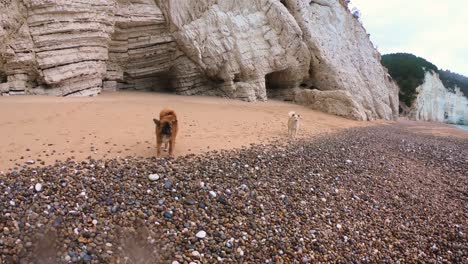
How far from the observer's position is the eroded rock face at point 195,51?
8.64 m

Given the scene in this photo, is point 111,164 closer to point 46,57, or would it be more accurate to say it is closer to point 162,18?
point 46,57

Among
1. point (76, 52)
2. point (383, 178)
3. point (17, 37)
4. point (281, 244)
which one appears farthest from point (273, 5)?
point (281, 244)

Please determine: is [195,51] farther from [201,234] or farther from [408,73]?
[408,73]

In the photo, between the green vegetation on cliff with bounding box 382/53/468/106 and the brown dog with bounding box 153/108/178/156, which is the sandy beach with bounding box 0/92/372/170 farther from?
the green vegetation on cliff with bounding box 382/53/468/106

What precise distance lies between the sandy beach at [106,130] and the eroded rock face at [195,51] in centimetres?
185

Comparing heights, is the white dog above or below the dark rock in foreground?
above

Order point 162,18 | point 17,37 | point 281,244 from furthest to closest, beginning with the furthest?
point 162,18, point 17,37, point 281,244

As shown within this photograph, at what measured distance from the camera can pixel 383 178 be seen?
16.8 ft

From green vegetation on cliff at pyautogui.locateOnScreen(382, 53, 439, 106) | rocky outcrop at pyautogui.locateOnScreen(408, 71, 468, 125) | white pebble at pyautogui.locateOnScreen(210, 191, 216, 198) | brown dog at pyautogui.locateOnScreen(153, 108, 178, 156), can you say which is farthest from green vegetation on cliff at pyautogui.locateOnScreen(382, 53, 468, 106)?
white pebble at pyautogui.locateOnScreen(210, 191, 216, 198)

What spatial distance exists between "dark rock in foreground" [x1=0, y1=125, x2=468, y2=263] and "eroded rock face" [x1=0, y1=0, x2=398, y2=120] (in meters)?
6.38

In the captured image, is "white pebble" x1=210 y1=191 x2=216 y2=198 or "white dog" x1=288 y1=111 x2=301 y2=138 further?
"white dog" x1=288 y1=111 x2=301 y2=138

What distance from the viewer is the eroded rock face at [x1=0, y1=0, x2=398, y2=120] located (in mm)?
8641

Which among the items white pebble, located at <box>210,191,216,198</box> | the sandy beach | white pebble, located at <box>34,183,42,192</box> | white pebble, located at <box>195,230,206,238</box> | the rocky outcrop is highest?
the rocky outcrop

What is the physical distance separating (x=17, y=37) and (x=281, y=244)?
8577 mm
